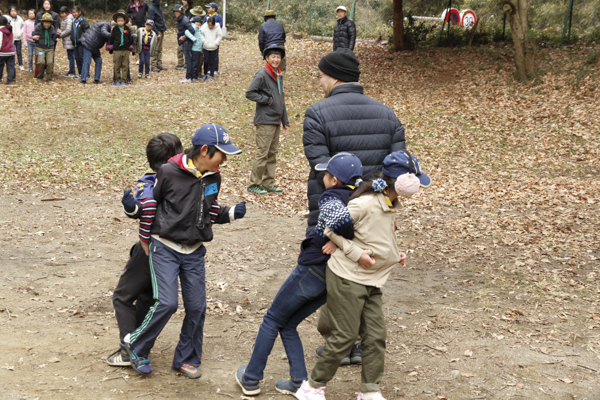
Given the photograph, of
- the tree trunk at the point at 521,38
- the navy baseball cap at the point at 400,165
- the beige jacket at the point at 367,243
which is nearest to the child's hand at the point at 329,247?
the beige jacket at the point at 367,243

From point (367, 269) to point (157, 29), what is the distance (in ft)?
54.4

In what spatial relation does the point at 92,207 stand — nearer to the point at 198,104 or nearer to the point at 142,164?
the point at 142,164

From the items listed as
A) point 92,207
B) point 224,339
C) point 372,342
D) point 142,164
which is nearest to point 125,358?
point 224,339

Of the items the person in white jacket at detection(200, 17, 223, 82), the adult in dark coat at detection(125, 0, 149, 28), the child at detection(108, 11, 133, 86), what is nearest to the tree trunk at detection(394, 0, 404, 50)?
the person in white jacket at detection(200, 17, 223, 82)

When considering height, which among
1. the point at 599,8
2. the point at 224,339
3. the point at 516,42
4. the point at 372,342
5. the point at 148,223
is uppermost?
the point at 599,8

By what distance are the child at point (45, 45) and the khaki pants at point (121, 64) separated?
189 centimetres

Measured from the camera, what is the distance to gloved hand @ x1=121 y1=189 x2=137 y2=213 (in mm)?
3715

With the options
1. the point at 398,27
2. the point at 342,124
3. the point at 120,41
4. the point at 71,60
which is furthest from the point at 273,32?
the point at 342,124

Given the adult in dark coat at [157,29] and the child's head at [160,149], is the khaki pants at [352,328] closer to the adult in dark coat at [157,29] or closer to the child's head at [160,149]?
the child's head at [160,149]

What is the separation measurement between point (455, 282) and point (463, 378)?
218 cm

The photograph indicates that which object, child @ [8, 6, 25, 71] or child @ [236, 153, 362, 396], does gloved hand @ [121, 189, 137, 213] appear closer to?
child @ [236, 153, 362, 396]

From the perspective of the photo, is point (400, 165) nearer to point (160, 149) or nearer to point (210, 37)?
point (160, 149)

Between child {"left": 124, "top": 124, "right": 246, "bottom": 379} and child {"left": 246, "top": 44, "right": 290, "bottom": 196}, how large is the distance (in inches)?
196

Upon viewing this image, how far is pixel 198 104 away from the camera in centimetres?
1451
